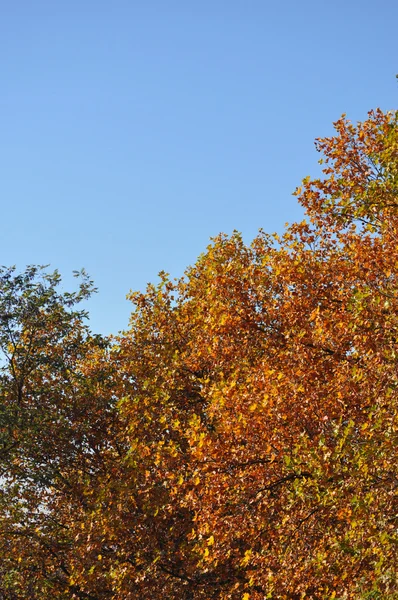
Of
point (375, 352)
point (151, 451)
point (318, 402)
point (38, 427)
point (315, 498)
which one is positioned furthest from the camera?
point (38, 427)

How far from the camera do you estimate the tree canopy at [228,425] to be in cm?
1445

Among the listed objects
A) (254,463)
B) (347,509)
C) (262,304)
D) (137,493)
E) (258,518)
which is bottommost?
(347,509)

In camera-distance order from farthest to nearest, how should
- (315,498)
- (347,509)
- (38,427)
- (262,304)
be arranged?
1. (38,427)
2. (262,304)
3. (315,498)
4. (347,509)

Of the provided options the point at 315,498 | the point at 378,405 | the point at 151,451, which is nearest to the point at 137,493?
the point at 151,451

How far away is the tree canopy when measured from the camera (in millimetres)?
14453

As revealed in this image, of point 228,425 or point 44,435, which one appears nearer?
point 228,425

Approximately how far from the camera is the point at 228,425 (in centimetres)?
1714

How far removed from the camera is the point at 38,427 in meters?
23.8

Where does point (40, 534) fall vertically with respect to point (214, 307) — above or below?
below

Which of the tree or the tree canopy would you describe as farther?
the tree

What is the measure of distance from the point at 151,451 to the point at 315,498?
807 cm

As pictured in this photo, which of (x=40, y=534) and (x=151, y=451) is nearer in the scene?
(x=151, y=451)

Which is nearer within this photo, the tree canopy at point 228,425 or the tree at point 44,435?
the tree canopy at point 228,425

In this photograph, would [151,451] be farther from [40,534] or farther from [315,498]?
[315,498]
